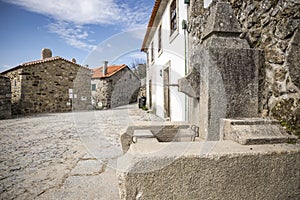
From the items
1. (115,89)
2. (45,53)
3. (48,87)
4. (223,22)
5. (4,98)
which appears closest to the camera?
(223,22)

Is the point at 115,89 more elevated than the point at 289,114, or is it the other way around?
the point at 115,89

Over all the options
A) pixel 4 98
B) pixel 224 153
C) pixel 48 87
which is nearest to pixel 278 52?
pixel 224 153

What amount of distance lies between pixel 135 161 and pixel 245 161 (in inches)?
26.3

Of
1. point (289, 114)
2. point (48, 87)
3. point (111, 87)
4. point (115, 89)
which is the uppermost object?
point (111, 87)

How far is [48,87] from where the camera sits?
12.0 metres

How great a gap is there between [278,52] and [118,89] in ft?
55.9

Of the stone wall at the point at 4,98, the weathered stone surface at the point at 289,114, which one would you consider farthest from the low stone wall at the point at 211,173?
the stone wall at the point at 4,98

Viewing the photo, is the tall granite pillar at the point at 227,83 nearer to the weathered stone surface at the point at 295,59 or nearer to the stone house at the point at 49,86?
the weathered stone surface at the point at 295,59

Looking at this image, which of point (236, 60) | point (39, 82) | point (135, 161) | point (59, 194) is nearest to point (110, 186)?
point (59, 194)

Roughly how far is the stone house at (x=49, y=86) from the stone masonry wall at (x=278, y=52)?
1289 centimetres

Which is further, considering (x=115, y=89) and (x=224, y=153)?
(x=115, y=89)

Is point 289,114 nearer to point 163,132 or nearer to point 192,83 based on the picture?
point 192,83

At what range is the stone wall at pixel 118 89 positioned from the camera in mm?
16302

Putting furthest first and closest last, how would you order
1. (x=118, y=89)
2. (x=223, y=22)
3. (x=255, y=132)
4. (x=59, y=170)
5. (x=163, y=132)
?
(x=118, y=89) < (x=59, y=170) < (x=163, y=132) < (x=223, y=22) < (x=255, y=132)
